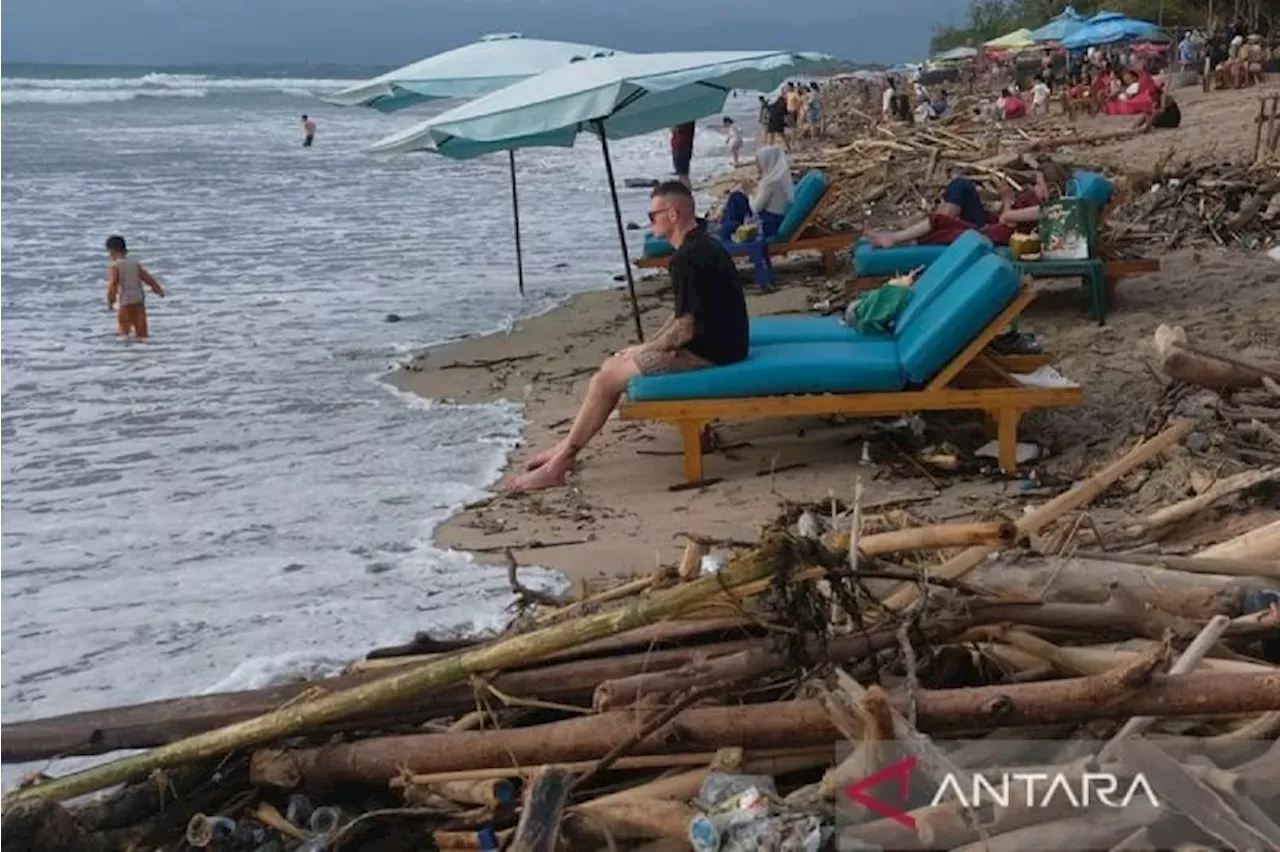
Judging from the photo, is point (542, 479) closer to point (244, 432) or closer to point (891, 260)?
point (244, 432)

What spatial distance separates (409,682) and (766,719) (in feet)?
3.06

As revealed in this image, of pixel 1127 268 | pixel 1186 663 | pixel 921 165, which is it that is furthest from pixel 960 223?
pixel 921 165

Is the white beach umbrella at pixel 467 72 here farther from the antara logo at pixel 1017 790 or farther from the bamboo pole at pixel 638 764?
the antara logo at pixel 1017 790

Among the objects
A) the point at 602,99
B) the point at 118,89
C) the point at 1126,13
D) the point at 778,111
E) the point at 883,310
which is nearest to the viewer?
the point at 883,310

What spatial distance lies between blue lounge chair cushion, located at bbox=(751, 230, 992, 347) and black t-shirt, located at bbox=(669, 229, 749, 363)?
19.9 inches

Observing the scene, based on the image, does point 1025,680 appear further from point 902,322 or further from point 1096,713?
point 902,322

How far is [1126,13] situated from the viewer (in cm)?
5634

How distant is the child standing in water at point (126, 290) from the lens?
1250 cm

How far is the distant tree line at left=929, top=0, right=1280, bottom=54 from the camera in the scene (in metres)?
44.0

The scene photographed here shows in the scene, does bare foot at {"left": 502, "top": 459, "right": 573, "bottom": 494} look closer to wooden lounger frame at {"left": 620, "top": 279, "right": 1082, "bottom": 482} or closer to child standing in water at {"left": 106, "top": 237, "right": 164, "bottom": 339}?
wooden lounger frame at {"left": 620, "top": 279, "right": 1082, "bottom": 482}

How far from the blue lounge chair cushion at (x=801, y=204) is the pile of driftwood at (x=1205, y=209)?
2.62 metres

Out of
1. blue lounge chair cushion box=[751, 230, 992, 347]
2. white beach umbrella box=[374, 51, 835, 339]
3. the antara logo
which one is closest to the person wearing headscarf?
white beach umbrella box=[374, 51, 835, 339]

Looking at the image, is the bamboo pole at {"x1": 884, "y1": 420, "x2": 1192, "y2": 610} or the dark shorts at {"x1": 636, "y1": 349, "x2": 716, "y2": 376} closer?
the bamboo pole at {"x1": 884, "y1": 420, "x2": 1192, "y2": 610}

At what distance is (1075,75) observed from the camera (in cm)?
4156
